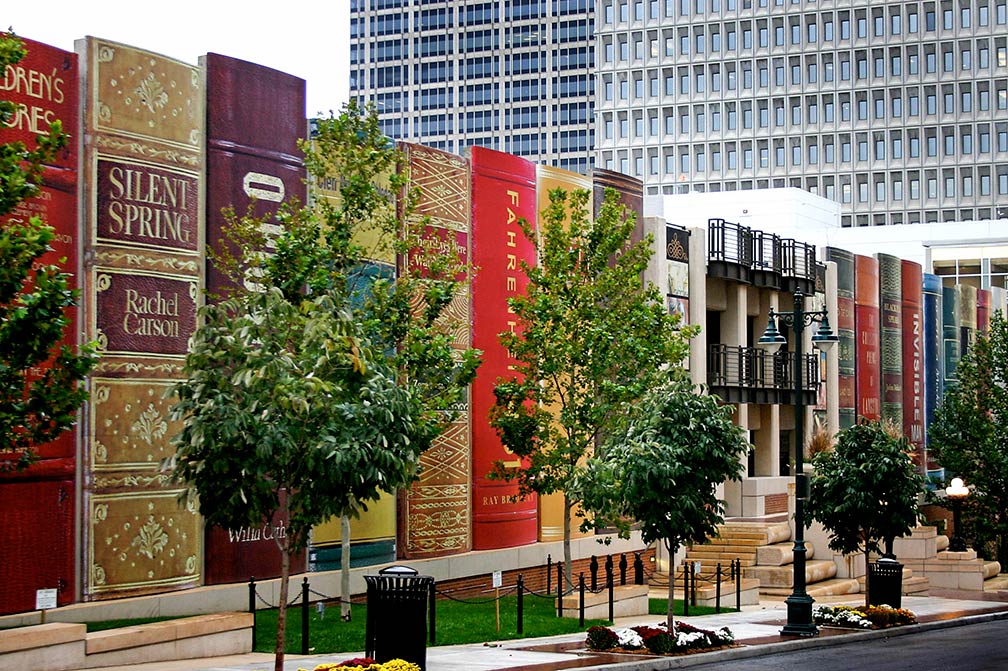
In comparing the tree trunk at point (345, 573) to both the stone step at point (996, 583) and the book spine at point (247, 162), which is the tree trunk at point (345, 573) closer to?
the book spine at point (247, 162)

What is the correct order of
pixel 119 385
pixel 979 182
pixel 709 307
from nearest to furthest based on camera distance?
1. pixel 119 385
2. pixel 709 307
3. pixel 979 182

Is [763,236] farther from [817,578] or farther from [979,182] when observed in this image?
[979,182]

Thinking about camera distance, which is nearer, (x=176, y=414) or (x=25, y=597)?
(x=176, y=414)

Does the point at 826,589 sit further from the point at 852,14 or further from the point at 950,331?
→ the point at 852,14

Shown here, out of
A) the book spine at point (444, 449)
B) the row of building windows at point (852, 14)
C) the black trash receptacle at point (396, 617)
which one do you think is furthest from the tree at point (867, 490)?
the row of building windows at point (852, 14)

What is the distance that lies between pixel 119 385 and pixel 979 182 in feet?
381

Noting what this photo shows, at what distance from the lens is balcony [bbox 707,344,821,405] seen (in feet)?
155

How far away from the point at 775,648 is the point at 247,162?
13.9 metres

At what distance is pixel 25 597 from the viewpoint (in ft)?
74.5

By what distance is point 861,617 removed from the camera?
33.0 metres

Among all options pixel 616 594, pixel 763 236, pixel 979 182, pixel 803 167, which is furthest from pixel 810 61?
pixel 616 594

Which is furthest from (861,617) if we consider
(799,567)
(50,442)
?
(50,442)

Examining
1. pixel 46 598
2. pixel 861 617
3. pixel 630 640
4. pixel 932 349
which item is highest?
pixel 932 349

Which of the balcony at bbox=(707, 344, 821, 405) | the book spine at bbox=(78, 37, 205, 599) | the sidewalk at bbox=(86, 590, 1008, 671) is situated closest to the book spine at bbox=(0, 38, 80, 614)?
the book spine at bbox=(78, 37, 205, 599)
